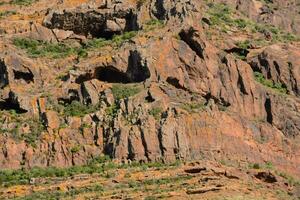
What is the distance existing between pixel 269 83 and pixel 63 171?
50.7 feet

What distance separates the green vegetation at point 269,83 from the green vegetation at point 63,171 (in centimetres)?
1148

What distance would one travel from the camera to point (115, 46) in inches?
2827

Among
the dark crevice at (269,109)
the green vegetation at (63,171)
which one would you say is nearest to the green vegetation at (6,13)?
the green vegetation at (63,171)

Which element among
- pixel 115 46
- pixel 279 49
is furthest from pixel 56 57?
pixel 279 49

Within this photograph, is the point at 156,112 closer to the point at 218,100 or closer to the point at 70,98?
the point at 218,100

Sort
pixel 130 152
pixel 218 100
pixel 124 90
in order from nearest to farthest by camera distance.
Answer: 1. pixel 130 152
2. pixel 124 90
3. pixel 218 100

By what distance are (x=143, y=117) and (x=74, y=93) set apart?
5.70m

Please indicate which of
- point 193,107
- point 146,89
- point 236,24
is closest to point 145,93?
point 146,89

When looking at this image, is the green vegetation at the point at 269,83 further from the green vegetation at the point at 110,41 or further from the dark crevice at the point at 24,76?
the dark crevice at the point at 24,76

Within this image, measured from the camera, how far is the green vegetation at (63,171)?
2486 inches

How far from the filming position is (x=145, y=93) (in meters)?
67.4

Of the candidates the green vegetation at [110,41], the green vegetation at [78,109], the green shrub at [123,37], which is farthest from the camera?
the green vegetation at [110,41]

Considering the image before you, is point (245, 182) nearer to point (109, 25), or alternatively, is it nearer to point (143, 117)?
point (143, 117)

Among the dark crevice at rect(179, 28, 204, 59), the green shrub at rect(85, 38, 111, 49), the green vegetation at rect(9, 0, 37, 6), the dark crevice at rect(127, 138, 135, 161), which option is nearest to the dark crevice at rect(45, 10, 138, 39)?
the green shrub at rect(85, 38, 111, 49)
